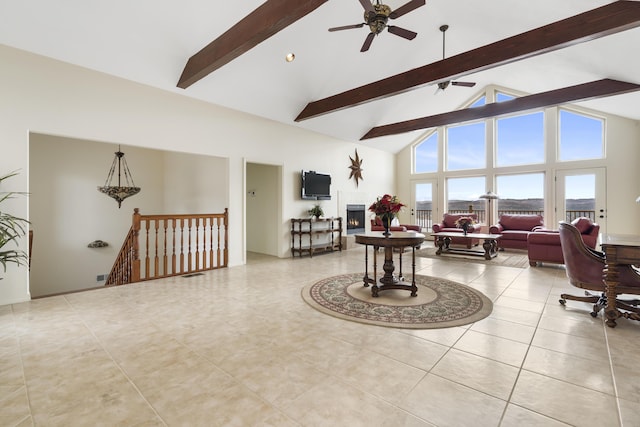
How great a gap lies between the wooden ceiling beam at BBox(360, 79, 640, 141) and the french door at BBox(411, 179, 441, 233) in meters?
2.95

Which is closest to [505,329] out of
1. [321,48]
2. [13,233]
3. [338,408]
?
[338,408]

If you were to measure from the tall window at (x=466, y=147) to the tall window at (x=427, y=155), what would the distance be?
42cm

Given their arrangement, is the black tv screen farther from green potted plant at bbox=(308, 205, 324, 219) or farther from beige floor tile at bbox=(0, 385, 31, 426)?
beige floor tile at bbox=(0, 385, 31, 426)

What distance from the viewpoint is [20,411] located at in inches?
61.8

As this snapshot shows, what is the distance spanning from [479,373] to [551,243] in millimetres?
4734

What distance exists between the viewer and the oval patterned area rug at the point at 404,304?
282 cm

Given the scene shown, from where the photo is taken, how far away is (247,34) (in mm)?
3172

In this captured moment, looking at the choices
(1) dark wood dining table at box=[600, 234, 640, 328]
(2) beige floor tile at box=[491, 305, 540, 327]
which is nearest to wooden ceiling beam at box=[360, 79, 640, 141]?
(1) dark wood dining table at box=[600, 234, 640, 328]

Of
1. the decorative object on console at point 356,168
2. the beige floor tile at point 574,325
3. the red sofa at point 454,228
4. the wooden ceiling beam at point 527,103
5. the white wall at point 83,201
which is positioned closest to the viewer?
the beige floor tile at point 574,325

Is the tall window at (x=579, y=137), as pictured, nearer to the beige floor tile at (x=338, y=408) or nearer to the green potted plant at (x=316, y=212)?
the green potted plant at (x=316, y=212)

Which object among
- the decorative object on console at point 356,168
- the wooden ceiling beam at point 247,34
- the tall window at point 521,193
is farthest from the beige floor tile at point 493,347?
the tall window at point 521,193

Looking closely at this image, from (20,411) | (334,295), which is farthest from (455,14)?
(20,411)

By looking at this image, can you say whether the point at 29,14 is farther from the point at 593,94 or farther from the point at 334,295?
the point at 593,94

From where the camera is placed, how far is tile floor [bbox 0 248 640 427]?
1.54 meters
